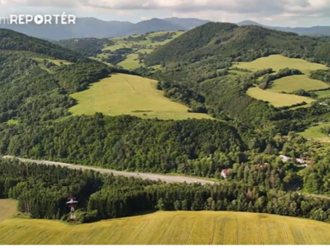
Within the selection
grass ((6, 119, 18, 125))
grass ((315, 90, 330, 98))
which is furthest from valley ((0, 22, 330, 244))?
grass ((6, 119, 18, 125))

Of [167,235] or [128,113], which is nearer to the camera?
[167,235]

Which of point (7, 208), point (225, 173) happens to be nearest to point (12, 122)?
point (7, 208)

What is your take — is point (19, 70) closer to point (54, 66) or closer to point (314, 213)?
point (54, 66)

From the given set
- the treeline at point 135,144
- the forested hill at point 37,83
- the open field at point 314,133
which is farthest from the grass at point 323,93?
the forested hill at point 37,83

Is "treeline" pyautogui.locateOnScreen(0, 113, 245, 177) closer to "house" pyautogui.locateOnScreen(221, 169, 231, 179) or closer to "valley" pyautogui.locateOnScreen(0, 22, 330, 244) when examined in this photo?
"valley" pyautogui.locateOnScreen(0, 22, 330, 244)

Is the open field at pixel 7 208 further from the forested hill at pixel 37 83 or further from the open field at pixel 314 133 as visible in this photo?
the open field at pixel 314 133

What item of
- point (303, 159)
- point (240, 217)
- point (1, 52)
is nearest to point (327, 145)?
point (303, 159)
